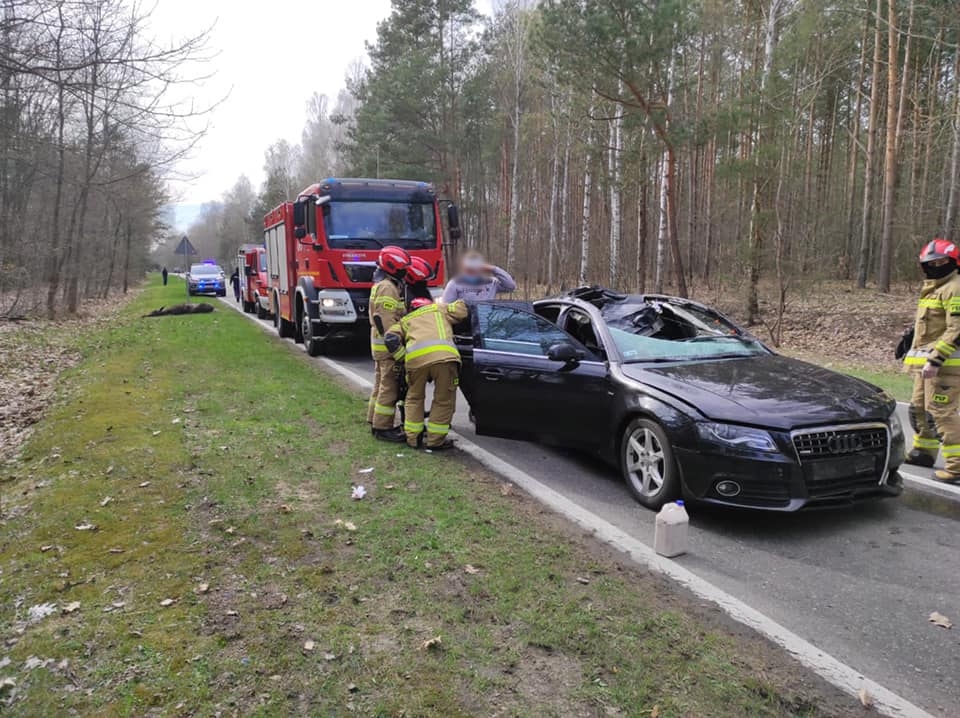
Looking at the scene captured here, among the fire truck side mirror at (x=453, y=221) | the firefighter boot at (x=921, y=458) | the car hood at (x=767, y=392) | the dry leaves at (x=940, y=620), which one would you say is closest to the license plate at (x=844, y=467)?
the car hood at (x=767, y=392)

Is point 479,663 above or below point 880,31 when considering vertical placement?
below

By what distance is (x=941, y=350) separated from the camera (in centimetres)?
518

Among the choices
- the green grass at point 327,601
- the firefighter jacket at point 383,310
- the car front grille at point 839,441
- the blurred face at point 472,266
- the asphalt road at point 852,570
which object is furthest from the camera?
the blurred face at point 472,266

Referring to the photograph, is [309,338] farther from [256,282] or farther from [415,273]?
[256,282]

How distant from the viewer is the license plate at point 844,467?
4176 mm

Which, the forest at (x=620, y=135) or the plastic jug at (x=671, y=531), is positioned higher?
the forest at (x=620, y=135)

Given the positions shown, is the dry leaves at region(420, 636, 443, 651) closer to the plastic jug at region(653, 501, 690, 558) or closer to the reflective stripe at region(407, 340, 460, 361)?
the plastic jug at region(653, 501, 690, 558)

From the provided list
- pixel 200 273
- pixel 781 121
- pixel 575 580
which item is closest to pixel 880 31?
pixel 781 121

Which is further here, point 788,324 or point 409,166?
point 409,166

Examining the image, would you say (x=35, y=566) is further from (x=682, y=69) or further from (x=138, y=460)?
(x=682, y=69)

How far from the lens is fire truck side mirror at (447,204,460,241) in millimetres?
11625

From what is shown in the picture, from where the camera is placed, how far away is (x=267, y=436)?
20.7 ft

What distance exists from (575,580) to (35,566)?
295 cm

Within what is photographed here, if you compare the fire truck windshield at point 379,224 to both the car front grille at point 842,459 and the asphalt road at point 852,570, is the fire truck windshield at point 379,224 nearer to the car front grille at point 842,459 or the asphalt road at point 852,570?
the asphalt road at point 852,570
